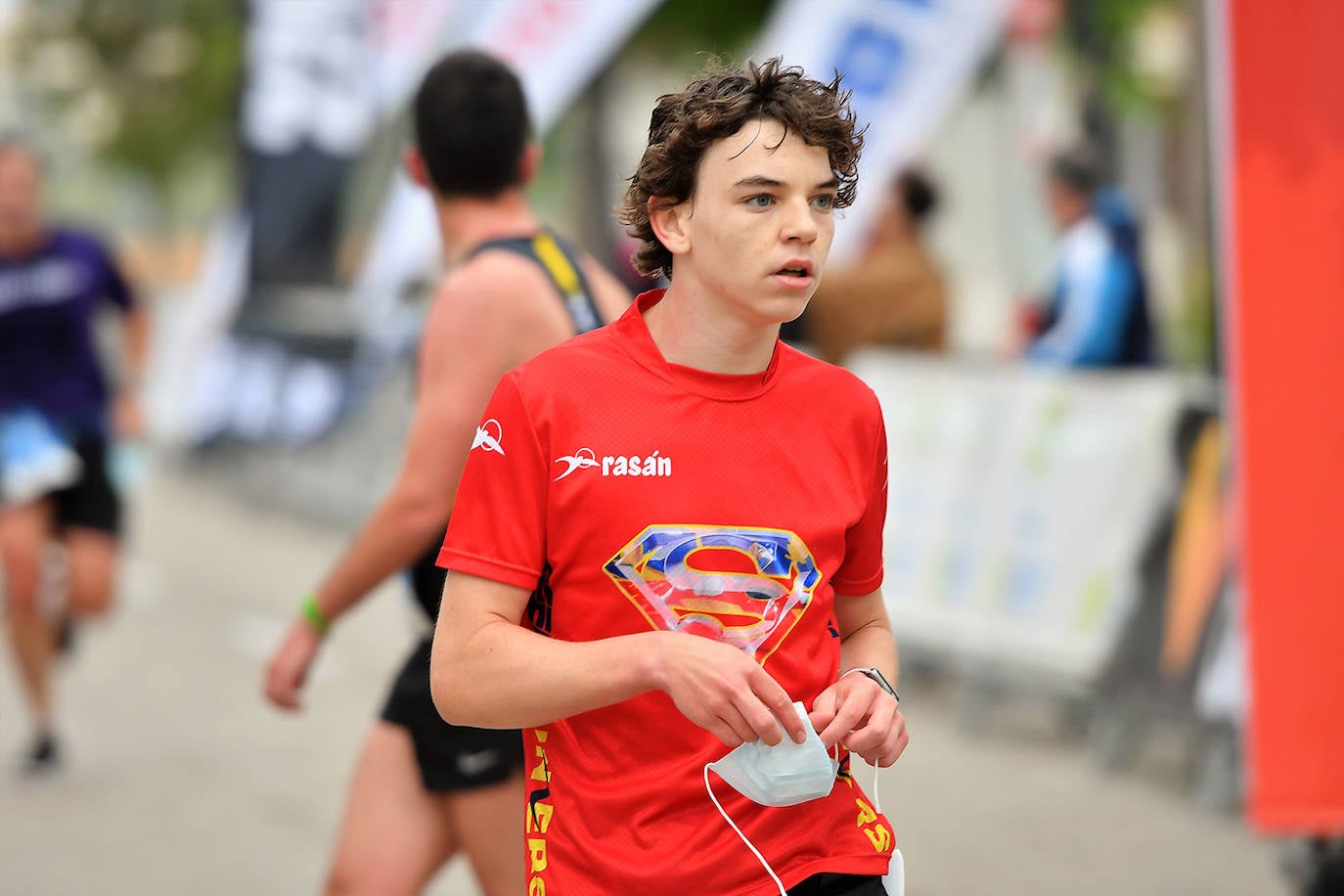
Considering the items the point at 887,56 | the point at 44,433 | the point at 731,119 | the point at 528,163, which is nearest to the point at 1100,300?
the point at 887,56

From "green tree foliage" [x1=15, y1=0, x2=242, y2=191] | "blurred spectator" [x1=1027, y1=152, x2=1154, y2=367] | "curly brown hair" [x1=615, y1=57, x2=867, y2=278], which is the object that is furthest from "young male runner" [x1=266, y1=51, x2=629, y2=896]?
"green tree foliage" [x1=15, y1=0, x2=242, y2=191]

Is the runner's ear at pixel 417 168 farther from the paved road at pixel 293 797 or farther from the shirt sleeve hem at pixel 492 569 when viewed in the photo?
the paved road at pixel 293 797

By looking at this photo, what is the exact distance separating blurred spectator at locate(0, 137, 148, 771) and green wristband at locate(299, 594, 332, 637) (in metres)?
3.80

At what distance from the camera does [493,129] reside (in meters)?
3.85

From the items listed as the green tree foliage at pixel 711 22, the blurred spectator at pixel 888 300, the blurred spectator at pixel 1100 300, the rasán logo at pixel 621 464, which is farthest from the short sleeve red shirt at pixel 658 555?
the green tree foliage at pixel 711 22

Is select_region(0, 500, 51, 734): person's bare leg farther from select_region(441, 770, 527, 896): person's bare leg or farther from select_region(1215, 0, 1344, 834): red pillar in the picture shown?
select_region(1215, 0, 1344, 834): red pillar

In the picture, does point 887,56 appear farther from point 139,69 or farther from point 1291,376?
point 139,69

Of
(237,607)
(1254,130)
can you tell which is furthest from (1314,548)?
(237,607)

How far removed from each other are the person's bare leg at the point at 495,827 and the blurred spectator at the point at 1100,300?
5399 mm

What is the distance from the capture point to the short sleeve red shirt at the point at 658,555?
2.41 metres

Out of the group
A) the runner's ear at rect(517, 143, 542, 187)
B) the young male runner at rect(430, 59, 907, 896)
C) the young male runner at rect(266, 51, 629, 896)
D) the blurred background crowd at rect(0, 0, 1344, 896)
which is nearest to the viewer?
the young male runner at rect(430, 59, 907, 896)

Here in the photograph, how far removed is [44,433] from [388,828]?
4.32 metres

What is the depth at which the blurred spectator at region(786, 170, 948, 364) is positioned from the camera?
945 centimetres

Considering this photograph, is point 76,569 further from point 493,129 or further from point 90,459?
point 493,129
